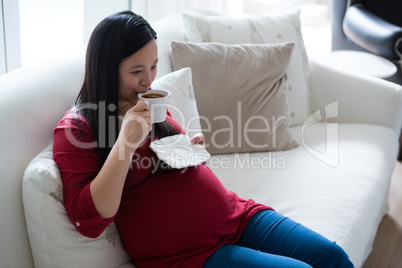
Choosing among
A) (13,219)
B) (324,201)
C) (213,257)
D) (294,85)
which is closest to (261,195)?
(324,201)

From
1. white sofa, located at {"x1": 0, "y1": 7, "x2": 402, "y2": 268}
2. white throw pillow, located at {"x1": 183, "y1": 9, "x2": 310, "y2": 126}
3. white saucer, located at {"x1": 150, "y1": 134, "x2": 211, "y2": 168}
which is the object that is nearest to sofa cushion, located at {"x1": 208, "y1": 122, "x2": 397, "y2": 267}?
white sofa, located at {"x1": 0, "y1": 7, "x2": 402, "y2": 268}

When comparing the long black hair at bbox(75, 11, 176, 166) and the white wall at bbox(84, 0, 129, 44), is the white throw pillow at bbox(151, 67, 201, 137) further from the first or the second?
the white wall at bbox(84, 0, 129, 44)

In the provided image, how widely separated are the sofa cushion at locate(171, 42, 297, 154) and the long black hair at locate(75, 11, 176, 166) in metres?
0.63

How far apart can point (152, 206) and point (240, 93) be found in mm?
802

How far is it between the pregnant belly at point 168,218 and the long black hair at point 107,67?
16 centimetres

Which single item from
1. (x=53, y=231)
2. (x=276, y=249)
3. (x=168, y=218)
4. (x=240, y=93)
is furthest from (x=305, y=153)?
(x=53, y=231)

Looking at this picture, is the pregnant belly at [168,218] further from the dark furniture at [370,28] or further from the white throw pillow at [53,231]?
the dark furniture at [370,28]

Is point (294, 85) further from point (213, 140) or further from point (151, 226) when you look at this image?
point (151, 226)

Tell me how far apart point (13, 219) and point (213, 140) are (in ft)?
2.94

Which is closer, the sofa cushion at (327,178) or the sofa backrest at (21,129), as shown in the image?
the sofa backrest at (21,129)

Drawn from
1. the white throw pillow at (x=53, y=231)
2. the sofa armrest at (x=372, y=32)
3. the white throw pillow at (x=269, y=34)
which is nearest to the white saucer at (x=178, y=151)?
the white throw pillow at (x=53, y=231)

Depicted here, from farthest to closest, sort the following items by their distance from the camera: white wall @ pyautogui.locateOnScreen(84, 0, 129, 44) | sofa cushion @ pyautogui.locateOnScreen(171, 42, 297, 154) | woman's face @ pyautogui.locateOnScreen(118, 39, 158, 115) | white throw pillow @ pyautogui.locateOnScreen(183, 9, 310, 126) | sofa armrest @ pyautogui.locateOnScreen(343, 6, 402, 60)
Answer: sofa armrest @ pyautogui.locateOnScreen(343, 6, 402, 60)
white wall @ pyautogui.locateOnScreen(84, 0, 129, 44)
white throw pillow @ pyautogui.locateOnScreen(183, 9, 310, 126)
sofa cushion @ pyautogui.locateOnScreen(171, 42, 297, 154)
woman's face @ pyautogui.locateOnScreen(118, 39, 158, 115)

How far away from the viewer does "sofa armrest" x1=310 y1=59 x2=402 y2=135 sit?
218cm

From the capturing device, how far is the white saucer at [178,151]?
1.27 meters
